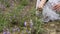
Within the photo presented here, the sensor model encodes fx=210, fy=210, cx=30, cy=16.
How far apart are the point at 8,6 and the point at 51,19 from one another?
1.05 meters

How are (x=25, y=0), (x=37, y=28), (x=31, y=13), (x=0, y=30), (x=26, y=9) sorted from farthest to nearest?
(x=25, y=0) < (x=26, y=9) < (x=31, y=13) < (x=0, y=30) < (x=37, y=28)

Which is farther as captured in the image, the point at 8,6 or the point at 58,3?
the point at 8,6

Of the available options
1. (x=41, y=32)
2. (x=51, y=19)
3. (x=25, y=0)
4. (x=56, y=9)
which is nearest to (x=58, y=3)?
(x=56, y=9)

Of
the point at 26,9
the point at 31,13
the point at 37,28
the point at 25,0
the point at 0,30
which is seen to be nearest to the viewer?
the point at 37,28

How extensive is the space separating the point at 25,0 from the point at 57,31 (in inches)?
50.5

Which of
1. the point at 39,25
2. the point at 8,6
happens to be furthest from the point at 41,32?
the point at 8,6

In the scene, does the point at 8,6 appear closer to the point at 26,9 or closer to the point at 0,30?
the point at 26,9

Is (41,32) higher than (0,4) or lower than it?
lower

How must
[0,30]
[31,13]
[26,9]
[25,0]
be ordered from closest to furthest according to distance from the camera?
[0,30] < [31,13] < [26,9] < [25,0]

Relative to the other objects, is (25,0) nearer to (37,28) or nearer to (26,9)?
(26,9)

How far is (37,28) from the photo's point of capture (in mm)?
3062

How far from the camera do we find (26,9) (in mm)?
3984

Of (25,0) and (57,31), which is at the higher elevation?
(25,0)

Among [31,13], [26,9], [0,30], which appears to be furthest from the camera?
[26,9]
